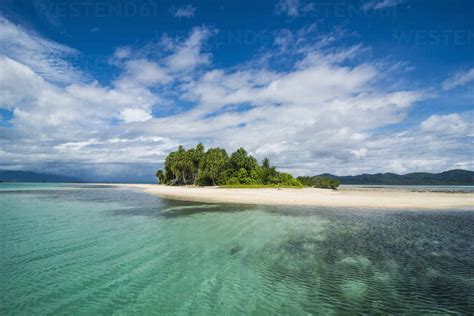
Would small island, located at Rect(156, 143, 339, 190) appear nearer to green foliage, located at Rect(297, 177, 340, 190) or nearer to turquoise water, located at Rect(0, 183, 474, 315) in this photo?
green foliage, located at Rect(297, 177, 340, 190)

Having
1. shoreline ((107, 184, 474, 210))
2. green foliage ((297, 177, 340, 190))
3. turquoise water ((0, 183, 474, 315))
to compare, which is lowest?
turquoise water ((0, 183, 474, 315))

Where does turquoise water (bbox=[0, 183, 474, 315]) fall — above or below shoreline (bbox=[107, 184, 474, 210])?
below

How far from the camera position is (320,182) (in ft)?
341

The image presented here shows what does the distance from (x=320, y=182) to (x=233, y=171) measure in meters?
37.7

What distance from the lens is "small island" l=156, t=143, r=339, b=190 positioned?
84.4 m

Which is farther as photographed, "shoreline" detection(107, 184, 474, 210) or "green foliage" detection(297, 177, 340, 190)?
"green foliage" detection(297, 177, 340, 190)

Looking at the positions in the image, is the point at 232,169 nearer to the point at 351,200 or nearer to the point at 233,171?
the point at 233,171

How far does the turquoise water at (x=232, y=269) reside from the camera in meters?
8.45

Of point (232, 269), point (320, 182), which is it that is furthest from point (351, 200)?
point (320, 182)

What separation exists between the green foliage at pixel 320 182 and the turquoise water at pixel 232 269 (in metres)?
Result: 82.6

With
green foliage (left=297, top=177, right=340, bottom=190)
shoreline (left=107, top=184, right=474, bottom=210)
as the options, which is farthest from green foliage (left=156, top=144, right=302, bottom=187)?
shoreline (left=107, top=184, right=474, bottom=210)

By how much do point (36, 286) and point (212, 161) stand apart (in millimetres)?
81864

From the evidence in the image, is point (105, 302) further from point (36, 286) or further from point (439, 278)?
point (439, 278)

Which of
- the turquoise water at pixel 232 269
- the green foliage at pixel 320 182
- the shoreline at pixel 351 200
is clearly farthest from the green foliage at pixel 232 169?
the turquoise water at pixel 232 269
